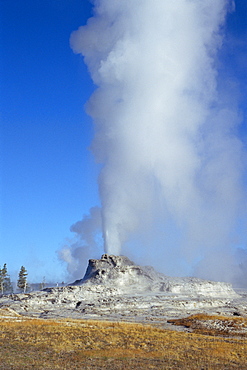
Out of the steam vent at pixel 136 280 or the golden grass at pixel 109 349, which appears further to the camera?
the steam vent at pixel 136 280

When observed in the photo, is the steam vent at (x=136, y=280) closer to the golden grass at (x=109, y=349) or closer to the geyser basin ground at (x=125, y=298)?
the geyser basin ground at (x=125, y=298)

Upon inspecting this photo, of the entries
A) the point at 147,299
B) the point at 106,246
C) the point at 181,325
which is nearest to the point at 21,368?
the point at 181,325

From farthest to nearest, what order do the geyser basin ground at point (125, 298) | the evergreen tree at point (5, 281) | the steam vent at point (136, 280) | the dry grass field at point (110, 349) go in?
the evergreen tree at point (5, 281) → the steam vent at point (136, 280) → the geyser basin ground at point (125, 298) → the dry grass field at point (110, 349)

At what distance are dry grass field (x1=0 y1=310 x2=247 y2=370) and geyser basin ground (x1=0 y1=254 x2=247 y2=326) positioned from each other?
1399 centimetres

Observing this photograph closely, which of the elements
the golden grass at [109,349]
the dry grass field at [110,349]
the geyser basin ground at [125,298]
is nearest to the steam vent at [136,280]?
the geyser basin ground at [125,298]

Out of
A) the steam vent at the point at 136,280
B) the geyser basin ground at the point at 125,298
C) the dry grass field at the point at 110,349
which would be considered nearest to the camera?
the dry grass field at the point at 110,349

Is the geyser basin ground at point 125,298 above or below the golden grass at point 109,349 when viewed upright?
above

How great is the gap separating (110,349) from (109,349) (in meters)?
0.08

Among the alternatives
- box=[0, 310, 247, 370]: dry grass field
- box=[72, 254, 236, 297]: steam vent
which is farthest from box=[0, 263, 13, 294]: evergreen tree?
box=[0, 310, 247, 370]: dry grass field

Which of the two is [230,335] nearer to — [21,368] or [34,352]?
[34,352]

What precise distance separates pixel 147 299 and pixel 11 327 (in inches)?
1351

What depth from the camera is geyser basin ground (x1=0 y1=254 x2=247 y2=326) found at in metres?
54.1

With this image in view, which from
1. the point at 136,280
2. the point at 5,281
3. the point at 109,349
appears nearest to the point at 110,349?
the point at 109,349

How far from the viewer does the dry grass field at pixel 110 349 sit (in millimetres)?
20891
